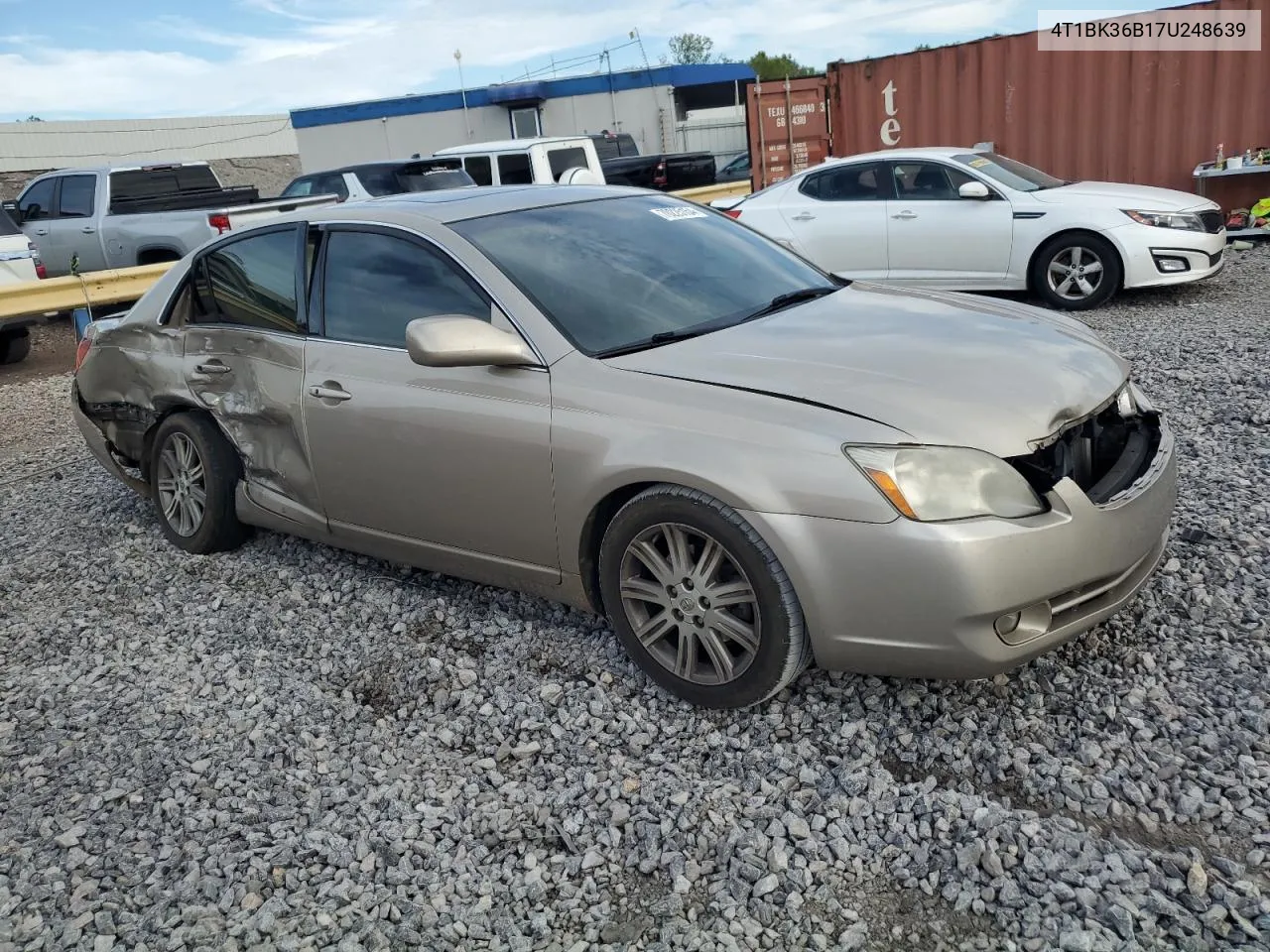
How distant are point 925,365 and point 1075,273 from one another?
6.93 meters

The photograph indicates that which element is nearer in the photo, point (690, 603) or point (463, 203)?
point (690, 603)

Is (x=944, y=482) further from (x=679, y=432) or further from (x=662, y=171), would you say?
(x=662, y=171)

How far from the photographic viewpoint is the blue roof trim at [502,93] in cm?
3162

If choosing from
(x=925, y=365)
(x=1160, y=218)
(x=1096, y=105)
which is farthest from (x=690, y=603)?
(x=1096, y=105)

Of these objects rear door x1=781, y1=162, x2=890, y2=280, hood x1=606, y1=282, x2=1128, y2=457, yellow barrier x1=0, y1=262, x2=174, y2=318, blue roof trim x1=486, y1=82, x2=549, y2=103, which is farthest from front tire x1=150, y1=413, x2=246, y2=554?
blue roof trim x1=486, y1=82, x2=549, y2=103

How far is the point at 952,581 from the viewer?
110 inches

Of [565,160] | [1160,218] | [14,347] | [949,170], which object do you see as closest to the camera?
[1160,218]

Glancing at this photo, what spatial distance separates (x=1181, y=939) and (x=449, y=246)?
3022 millimetres

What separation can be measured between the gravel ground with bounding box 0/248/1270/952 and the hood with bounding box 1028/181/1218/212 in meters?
5.45

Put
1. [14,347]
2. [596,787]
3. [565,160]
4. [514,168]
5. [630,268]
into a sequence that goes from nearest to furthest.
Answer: [596,787], [630,268], [14,347], [514,168], [565,160]

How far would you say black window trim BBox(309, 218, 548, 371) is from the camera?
3615 millimetres

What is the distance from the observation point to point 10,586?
5.06m

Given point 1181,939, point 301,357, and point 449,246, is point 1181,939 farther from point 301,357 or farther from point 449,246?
point 301,357

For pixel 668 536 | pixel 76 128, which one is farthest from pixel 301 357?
pixel 76 128
